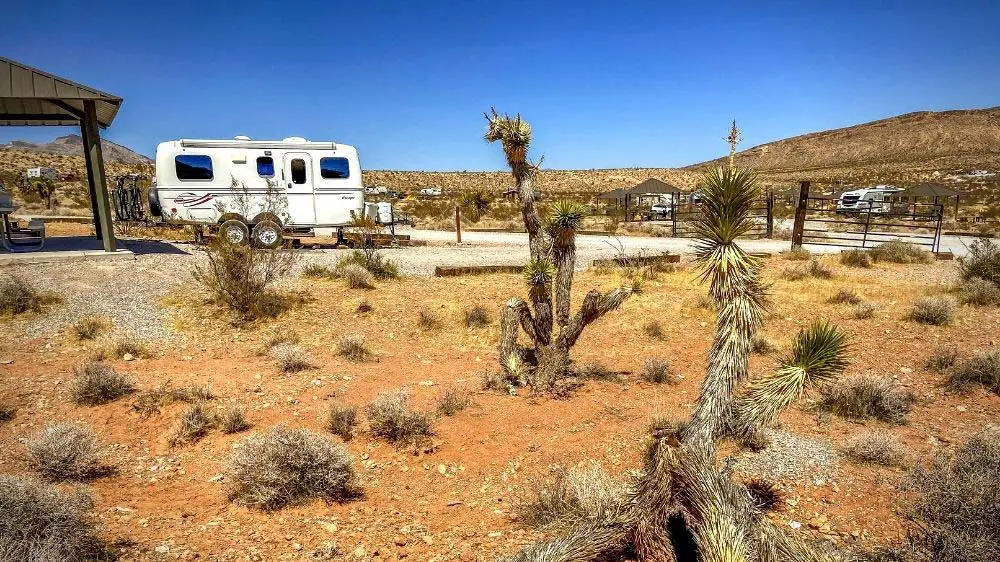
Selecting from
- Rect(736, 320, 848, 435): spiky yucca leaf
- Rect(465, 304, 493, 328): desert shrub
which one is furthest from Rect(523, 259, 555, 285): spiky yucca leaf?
Rect(465, 304, 493, 328): desert shrub

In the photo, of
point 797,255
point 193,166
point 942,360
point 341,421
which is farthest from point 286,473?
point 797,255

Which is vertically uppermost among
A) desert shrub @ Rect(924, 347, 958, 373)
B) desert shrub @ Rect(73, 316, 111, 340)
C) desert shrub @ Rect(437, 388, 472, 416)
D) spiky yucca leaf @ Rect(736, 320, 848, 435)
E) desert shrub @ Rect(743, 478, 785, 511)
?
spiky yucca leaf @ Rect(736, 320, 848, 435)

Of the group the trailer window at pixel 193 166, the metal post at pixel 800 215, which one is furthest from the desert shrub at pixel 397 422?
the metal post at pixel 800 215

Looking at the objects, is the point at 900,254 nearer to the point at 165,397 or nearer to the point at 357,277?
the point at 357,277

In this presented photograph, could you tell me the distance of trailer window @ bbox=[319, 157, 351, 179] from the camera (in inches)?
610

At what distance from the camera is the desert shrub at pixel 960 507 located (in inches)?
111

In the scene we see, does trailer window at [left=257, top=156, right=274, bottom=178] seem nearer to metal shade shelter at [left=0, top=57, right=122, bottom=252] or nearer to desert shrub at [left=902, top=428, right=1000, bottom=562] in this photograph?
metal shade shelter at [left=0, top=57, right=122, bottom=252]

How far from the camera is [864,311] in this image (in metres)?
9.09

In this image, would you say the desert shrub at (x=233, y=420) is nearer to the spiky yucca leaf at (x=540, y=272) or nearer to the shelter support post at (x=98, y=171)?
the spiky yucca leaf at (x=540, y=272)

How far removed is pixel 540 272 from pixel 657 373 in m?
2.05

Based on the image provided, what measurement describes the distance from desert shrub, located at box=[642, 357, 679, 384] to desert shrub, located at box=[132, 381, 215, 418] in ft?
16.7

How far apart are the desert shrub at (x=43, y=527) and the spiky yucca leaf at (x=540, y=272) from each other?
4.21 metres

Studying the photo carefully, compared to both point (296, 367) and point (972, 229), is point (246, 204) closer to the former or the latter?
point (296, 367)

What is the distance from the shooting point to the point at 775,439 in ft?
16.1
